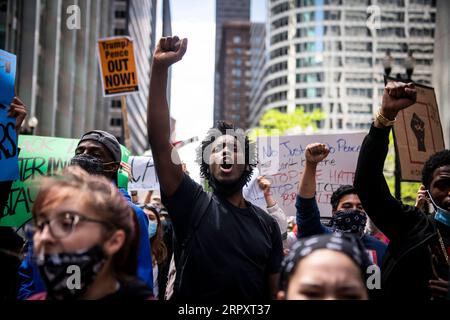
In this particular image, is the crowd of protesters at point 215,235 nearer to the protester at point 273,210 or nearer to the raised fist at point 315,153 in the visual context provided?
the raised fist at point 315,153

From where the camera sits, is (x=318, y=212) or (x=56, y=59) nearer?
(x=318, y=212)

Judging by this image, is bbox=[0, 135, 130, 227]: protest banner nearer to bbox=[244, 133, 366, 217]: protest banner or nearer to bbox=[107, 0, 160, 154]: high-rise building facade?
bbox=[244, 133, 366, 217]: protest banner

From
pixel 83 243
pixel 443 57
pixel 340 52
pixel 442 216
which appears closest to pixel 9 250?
pixel 83 243

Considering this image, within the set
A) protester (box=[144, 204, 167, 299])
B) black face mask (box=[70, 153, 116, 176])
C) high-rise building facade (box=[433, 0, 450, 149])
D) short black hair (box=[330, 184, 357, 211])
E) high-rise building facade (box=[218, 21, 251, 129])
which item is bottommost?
protester (box=[144, 204, 167, 299])

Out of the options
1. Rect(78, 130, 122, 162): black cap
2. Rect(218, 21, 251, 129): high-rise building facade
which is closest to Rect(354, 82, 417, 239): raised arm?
Rect(78, 130, 122, 162): black cap

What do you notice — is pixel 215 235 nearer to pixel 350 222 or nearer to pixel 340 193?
pixel 350 222

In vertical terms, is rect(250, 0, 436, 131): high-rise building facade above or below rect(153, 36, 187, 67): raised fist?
above

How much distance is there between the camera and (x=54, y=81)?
29.3m

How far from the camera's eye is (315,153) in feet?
12.7

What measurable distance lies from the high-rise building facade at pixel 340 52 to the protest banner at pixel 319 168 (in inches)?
3488

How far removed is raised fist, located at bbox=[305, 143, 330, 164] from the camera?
385 cm

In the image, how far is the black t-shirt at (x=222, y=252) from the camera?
10.00 feet

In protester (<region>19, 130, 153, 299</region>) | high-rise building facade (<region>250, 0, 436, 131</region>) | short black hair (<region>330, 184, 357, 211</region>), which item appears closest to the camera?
protester (<region>19, 130, 153, 299</region>)

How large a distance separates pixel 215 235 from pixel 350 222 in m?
1.81
